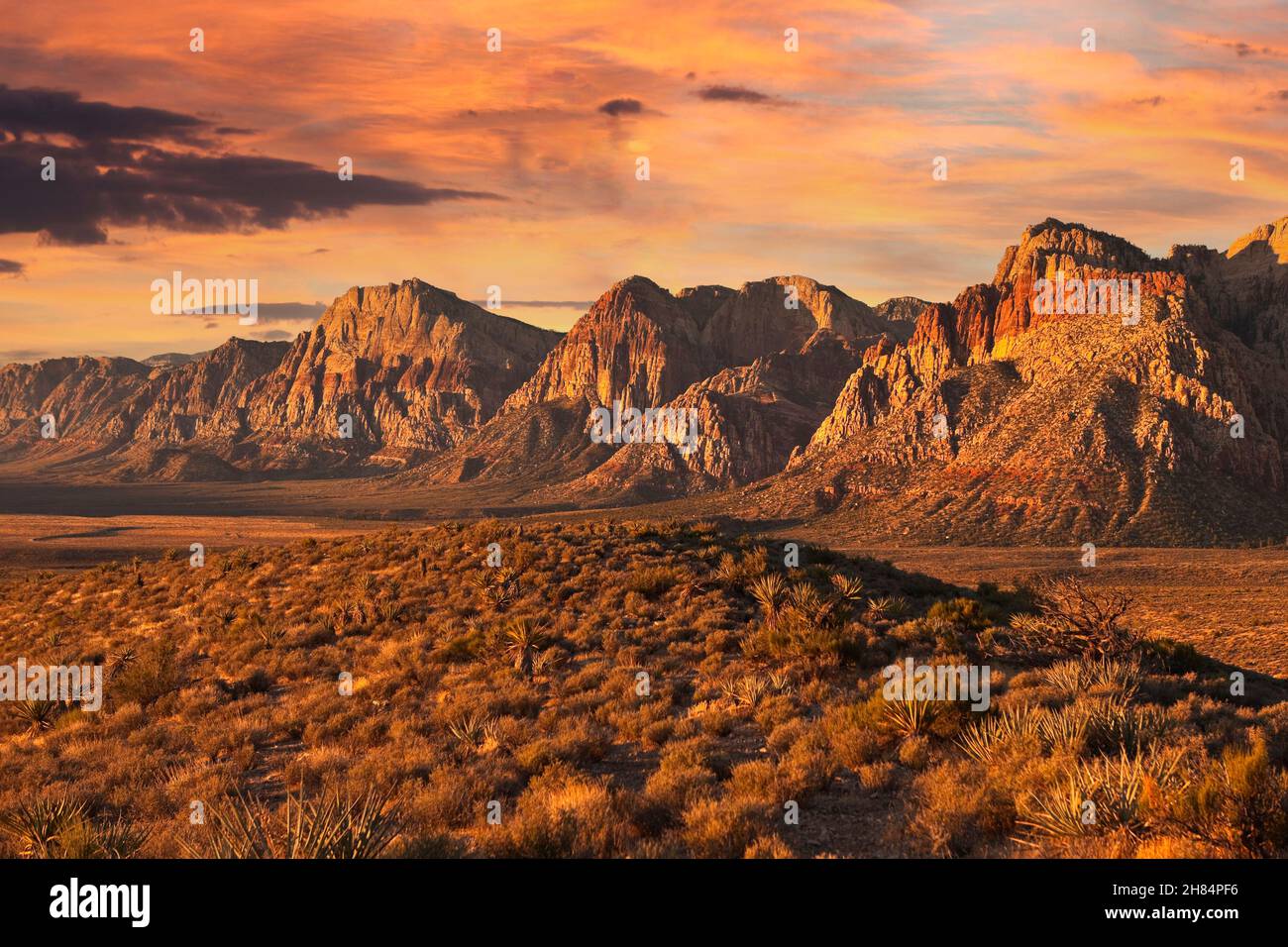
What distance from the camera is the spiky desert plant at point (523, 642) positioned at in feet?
59.2

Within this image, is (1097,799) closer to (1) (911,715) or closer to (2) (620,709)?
(1) (911,715)

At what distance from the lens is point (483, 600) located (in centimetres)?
2348

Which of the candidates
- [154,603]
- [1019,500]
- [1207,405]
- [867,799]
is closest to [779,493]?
[1019,500]

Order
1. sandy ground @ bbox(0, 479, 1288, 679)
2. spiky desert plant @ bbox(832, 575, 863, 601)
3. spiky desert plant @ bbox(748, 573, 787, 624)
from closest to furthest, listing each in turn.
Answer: spiky desert plant @ bbox(748, 573, 787, 624) < spiky desert plant @ bbox(832, 575, 863, 601) < sandy ground @ bbox(0, 479, 1288, 679)

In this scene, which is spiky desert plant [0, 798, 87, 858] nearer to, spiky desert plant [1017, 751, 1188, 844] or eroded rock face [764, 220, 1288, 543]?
spiky desert plant [1017, 751, 1188, 844]

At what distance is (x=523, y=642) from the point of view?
18.6 meters

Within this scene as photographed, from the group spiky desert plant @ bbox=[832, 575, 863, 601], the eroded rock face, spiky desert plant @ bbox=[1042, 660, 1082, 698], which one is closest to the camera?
spiky desert plant @ bbox=[1042, 660, 1082, 698]

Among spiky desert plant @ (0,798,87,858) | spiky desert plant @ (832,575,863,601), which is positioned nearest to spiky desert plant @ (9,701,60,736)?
spiky desert plant @ (0,798,87,858)

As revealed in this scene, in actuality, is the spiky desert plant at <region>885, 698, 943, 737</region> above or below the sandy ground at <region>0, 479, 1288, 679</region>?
above

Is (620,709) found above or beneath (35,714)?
above

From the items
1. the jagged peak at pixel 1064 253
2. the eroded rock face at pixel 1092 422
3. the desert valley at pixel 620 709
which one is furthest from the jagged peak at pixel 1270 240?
the desert valley at pixel 620 709

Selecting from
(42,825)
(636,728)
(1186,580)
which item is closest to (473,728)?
(636,728)

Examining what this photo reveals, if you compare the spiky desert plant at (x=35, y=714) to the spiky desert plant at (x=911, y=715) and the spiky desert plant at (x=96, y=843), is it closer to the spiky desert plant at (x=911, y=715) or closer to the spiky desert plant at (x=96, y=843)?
the spiky desert plant at (x=96, y=843)

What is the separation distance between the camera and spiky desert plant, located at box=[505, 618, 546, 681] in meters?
18.0
